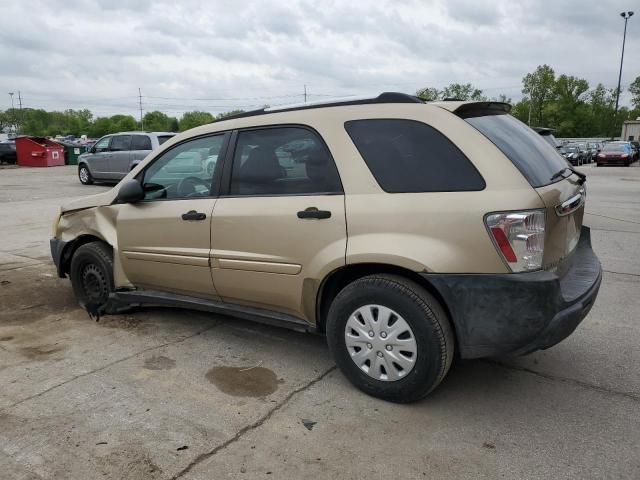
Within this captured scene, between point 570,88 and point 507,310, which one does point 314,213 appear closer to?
point 507,310

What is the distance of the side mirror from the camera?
418 cm

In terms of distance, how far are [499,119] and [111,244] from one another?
3.19 m

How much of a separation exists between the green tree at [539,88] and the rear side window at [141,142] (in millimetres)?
76038

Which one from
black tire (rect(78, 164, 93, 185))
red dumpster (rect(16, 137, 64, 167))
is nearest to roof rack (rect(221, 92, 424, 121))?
black tire (rect(78, 164, 93, 185))

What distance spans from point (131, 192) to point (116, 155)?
14.1 m

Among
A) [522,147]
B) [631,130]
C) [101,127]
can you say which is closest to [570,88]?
[631,130]

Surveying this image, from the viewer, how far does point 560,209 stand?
9.70 feet

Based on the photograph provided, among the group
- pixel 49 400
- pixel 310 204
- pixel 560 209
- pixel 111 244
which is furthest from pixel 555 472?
pixel 111 244

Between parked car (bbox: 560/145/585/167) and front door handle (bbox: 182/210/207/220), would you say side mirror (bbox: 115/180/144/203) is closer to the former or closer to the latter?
front door handle (bbox: 182/210/207/220)

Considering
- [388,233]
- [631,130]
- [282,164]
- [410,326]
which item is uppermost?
[631,130]

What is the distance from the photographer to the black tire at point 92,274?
4.60m

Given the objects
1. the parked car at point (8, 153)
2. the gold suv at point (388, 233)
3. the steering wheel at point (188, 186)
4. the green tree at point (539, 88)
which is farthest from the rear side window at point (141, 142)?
the green tree at point (539, 88)

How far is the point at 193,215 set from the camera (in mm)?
3852

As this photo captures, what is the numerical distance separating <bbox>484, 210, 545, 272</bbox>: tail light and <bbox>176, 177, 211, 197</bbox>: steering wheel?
216 cm
